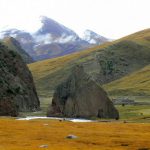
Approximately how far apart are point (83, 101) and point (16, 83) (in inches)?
1620

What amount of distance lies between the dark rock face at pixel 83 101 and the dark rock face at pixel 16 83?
16128mm

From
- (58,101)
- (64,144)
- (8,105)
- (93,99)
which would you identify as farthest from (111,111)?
(64,144)

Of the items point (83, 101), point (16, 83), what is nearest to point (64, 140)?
point (83, 101)

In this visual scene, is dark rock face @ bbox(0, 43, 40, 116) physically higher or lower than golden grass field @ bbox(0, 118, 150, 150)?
higher

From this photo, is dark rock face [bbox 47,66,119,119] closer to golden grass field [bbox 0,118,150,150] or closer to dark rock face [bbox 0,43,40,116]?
dark rock face [bbox 0,43,40,116]

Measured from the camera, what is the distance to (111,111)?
13025cm

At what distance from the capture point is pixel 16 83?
539 ft

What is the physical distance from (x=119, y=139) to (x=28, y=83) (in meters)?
115

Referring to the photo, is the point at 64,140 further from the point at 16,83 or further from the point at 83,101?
the point at 16,83

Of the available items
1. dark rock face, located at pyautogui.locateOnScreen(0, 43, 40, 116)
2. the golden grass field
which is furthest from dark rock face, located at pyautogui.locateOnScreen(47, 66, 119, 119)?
the golden grass field

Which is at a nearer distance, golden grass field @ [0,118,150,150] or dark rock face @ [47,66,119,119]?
golden grass field @ [0,118,150,150]

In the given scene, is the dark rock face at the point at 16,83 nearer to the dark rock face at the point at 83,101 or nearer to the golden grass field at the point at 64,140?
the dark rock face at the point at 83,101

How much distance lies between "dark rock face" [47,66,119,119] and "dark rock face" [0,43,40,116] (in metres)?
16.1

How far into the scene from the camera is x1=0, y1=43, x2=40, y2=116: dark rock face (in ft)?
491
